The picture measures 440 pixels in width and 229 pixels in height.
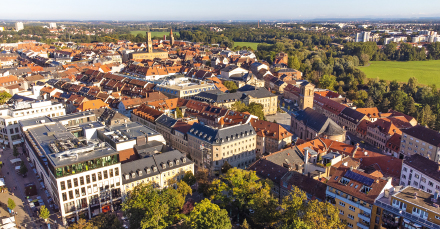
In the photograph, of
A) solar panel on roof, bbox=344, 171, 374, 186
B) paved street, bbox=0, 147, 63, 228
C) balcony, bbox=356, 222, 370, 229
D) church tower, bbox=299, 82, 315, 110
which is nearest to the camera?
balcony, bbox=356, 222, 370, 229

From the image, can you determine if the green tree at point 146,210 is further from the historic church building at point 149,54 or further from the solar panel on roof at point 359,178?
the historic church building at point 149,54

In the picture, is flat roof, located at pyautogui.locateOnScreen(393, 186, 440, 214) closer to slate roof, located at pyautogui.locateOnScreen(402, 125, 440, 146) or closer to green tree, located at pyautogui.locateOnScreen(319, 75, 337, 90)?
slate roof, located at pyautogui.locateOnScreen(402, 125, 440, 146)

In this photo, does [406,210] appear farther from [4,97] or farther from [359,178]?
[4,97]

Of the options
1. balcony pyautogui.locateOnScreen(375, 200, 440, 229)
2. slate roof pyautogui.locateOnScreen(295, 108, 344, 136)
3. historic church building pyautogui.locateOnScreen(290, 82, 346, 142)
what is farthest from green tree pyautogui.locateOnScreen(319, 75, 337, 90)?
balcony pyautogui.locateOnScreen(375, 200, 440, 229)

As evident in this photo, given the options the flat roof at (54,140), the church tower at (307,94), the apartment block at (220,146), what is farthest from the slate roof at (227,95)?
the flat roof at (54,140)

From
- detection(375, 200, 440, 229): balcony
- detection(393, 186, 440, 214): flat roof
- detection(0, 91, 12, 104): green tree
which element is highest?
detection(0, 91, 12, 104): green tree
